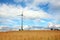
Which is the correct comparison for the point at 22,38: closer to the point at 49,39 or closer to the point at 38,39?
the point at 38,39

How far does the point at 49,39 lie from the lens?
493 inches

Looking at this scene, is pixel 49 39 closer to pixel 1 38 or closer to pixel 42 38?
pixel 42 38

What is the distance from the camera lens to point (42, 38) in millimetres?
12672

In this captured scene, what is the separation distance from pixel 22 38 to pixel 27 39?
548 mm

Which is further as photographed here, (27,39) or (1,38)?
(1,38)

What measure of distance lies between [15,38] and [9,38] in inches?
17.7

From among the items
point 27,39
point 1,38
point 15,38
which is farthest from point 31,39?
point 1,38

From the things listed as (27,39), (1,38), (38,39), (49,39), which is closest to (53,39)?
(49,39)

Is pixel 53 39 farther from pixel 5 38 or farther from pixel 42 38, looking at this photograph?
pixel 5 38

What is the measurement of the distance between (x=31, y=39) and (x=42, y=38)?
84cm

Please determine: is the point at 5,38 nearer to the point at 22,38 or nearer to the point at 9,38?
the point at 9,38

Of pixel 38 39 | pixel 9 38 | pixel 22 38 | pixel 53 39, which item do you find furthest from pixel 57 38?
pixel 9 38

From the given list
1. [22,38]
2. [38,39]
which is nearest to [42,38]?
[38,39]

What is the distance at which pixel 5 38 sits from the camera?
12.8 m
